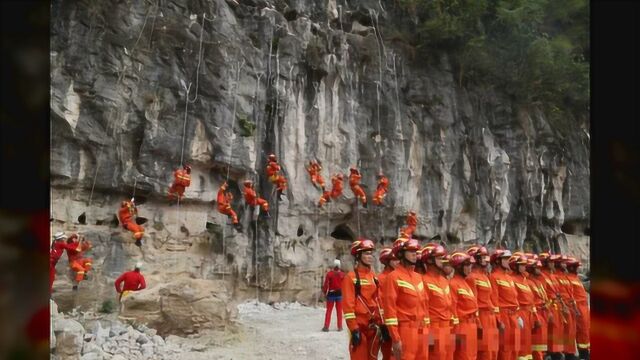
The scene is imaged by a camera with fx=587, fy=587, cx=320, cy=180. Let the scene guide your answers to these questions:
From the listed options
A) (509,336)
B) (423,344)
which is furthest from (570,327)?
(423,344)

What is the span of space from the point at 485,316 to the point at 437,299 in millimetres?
780

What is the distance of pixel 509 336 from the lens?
5504 mm

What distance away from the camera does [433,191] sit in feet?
40.5

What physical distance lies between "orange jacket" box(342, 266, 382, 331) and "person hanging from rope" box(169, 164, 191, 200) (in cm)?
504

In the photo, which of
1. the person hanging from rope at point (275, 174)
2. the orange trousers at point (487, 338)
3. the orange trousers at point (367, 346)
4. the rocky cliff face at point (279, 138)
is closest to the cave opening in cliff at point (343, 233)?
the rocky cliff face at point (279, 138)

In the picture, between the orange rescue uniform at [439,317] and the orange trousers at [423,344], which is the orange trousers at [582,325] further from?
the orange trousers at [423,344]

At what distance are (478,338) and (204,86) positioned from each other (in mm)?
6673

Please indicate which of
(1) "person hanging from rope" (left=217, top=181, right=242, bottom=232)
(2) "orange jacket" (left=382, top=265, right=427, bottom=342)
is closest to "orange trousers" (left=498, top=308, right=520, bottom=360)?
(2) "orange jacket" (left=382, top=265, right=427, bottom=342)

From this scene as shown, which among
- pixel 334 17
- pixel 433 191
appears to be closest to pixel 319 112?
pixel 334 17

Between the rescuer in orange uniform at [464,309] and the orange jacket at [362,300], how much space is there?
26.4 inches

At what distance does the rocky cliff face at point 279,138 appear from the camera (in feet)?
29.2

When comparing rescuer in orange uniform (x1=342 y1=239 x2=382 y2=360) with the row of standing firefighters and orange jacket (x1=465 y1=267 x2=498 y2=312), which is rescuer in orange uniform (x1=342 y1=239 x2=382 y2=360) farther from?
orange jacket (x1=465 y1=267 x2=498 y2=312)

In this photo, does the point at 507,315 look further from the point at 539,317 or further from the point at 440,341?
the point at 440,341

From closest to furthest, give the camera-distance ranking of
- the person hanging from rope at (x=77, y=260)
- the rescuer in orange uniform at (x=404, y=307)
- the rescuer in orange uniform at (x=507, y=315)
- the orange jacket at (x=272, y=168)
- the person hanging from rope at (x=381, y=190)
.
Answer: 1. the rescuer in orange uniform at (x=404, y=307)
2. the rescuer in orange uniform at (x=507, y=315)
3. the person hanging from rope at (x=77, y=260)
4. the orange jacket at (x=272, y=168)
5. the person hanging from rope at (x=381, y=190)
